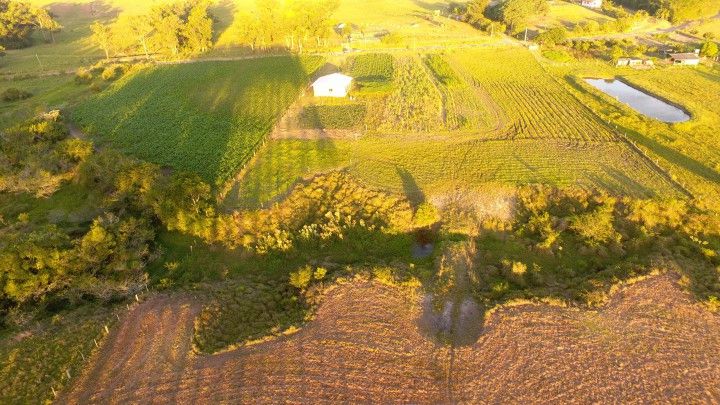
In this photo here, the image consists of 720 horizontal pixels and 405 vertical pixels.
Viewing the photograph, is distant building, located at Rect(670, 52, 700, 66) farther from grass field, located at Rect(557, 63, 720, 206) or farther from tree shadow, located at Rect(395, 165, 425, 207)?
tree shadow, located at Rect(395, 165, 425, 207)

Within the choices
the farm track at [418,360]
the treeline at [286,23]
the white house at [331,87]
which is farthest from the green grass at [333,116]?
the treeline at [286,23]

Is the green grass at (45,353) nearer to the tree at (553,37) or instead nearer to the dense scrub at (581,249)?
the dense scrub at (581,249)

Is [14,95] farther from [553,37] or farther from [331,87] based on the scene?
[553,37]

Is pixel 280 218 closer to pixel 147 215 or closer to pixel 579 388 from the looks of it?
pixel 147 215

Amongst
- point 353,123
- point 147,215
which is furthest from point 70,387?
point 353,123

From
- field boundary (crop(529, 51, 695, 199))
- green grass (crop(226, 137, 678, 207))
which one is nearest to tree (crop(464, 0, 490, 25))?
field boundary (crop(529, 51, 695, 199))

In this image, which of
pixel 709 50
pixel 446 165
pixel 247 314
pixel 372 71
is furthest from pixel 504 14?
pixel 247 314

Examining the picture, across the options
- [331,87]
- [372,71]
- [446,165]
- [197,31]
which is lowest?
[446,165]
